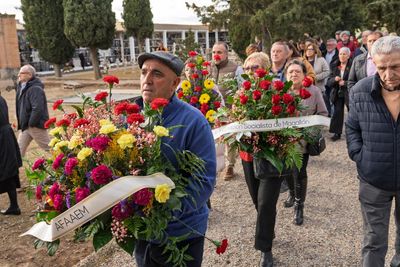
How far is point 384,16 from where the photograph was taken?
25719 mm

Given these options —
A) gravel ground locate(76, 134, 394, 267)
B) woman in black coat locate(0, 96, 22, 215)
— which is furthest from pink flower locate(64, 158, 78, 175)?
woman in black coat locate(0, 96, 22, 215)

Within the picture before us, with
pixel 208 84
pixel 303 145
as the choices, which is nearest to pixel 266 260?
pixel 303 145

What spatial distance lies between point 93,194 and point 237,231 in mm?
2857

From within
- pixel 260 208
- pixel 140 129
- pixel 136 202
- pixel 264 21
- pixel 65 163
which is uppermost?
pixel 264 21

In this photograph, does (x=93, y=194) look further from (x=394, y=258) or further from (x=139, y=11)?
(x=139, y=11)

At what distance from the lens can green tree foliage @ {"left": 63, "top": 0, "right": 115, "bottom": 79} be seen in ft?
76.1

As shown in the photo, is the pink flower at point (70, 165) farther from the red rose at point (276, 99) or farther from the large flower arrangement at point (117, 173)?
the red rose at point (276, 99)

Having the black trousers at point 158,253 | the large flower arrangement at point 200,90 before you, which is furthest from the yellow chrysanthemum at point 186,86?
the black trousers at point 158,253

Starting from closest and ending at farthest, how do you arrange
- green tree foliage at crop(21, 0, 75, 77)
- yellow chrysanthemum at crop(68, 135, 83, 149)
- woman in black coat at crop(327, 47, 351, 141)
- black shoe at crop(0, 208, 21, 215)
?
1. yellow chrysanthemum at crop(68, 135, 83, 149)
2. black shoe at crop(0, 208, 21, 215)
3. woman in black coat at crop(327, 47, 351, 141)
4. green tree foliage at crop(21, 0, 75, 77)

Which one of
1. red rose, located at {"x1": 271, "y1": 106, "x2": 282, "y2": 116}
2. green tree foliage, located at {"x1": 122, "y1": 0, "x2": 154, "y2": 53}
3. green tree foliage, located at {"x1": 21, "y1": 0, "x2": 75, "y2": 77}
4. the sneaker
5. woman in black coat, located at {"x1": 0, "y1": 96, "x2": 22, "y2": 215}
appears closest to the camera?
red rose, located at {"x1": 271, "y1": 106, "x2": 282, "y2": 116}

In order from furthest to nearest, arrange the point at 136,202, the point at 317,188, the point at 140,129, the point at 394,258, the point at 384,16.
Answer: the point at 384,16, the point at 317,188, the point at 394,258, the point at 140,129, the point at 136,202

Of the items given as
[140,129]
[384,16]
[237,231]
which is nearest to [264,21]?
[384,16]

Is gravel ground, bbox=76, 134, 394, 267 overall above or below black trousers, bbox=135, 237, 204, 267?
below

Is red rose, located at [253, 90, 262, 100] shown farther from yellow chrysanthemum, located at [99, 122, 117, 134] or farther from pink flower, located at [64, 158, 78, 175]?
pink flower, located at [64, 158, 78, 175]
